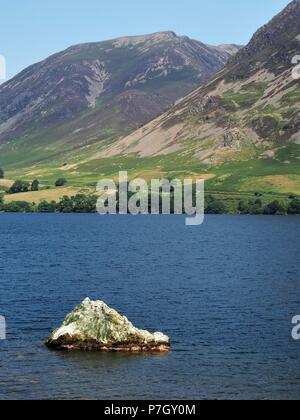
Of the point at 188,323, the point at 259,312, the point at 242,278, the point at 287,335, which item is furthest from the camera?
the point at 242,278

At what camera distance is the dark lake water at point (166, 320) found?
60812mm

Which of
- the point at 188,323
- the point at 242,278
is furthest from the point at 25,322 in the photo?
the point at 242,278

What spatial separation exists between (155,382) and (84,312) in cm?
1526

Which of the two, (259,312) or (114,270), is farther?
(114,270)

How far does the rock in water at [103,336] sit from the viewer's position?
238ft

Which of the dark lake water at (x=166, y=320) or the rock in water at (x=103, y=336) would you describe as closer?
the dark lake water at (x=166, y=320)

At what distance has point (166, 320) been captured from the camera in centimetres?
8806

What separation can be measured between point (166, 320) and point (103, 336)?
1679cm

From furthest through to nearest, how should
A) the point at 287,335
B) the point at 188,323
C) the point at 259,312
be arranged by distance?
the point at 259,312 → the point at 188,323 → the point at 287,335

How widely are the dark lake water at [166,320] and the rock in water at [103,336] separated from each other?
2101mm

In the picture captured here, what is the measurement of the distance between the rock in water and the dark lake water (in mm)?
2101

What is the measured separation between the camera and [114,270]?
14150cm

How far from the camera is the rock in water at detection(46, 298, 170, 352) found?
238ft

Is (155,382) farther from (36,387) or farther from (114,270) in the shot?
(114,270)
